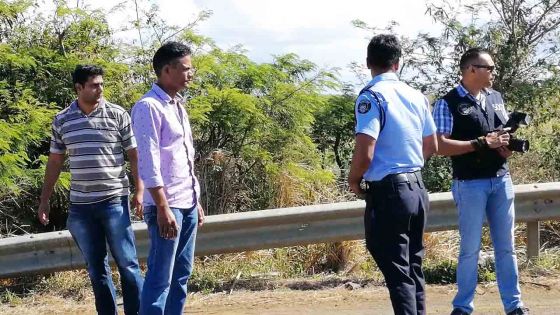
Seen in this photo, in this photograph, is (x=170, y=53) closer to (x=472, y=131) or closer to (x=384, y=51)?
(x=384, y=51)

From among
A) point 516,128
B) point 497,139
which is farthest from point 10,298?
point 516,128

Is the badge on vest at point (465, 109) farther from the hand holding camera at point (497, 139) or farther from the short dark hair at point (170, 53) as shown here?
the short dark hair at point (170, 53)

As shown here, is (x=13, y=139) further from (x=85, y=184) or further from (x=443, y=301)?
(x=443, y=301)

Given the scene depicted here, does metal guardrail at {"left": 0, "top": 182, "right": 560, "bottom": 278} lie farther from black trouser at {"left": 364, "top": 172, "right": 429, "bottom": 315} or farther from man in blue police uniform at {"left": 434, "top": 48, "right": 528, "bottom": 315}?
black trouser at {"left": 364, "top": 172, "right": 429, "bottom": 315}

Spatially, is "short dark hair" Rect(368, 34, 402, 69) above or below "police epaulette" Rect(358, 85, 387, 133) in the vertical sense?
above

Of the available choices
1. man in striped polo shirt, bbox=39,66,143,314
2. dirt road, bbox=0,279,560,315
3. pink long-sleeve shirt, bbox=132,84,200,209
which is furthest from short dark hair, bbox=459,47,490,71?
man in striped polo shirt, bbox=39,66,143,314

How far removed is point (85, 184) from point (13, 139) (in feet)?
7.14

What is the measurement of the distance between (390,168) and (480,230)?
140 centimetres

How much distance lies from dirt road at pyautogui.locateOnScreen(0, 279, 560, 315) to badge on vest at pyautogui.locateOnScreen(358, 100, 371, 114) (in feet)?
7.59

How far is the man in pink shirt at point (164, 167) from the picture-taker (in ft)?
15.6

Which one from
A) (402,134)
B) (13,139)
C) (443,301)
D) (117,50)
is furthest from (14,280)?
(402,134)

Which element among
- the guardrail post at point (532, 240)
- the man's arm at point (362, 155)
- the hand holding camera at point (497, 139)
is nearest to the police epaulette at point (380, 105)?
the man's arm at point (362, 155)

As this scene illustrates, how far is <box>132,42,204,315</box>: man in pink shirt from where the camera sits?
4.74 meters

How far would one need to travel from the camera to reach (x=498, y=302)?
254 inches
